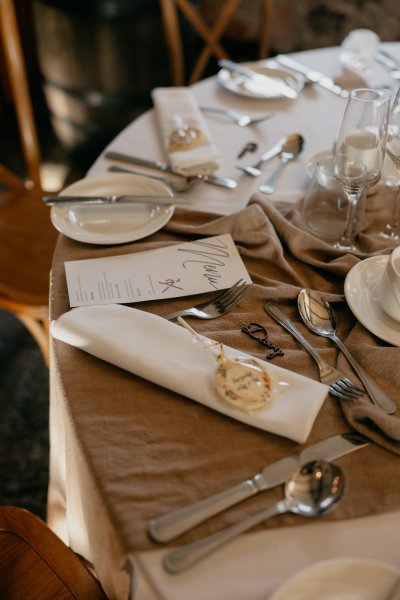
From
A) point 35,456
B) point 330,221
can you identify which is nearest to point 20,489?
point 35,456

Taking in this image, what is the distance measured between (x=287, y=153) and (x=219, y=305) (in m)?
0.43

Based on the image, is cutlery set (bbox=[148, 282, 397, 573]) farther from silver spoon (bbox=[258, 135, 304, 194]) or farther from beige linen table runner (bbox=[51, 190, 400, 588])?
silver spoon (bbox=[258, 135, 304, 194])

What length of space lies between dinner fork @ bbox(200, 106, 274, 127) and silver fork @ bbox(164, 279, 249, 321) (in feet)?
1.59

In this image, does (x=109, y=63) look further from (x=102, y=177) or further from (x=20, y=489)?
(x=20, y=489)

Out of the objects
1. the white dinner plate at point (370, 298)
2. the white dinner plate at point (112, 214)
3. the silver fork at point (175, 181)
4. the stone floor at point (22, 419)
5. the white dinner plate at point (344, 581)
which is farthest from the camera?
the stone floor at point (22, 419)

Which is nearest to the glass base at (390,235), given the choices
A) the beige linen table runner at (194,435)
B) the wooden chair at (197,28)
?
the beige linen table runner at (194,435)

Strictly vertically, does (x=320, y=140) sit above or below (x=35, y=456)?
above

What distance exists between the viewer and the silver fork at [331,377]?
619 millimetres

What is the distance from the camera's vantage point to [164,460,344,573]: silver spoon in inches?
19.0

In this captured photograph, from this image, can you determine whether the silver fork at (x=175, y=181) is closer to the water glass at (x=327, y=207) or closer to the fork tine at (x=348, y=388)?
the water glass at (x=327, y=207)

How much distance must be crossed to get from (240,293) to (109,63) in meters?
1.37

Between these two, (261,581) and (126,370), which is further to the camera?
(126,370)

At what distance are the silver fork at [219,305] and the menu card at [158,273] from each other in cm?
1

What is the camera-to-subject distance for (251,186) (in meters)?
0.96
